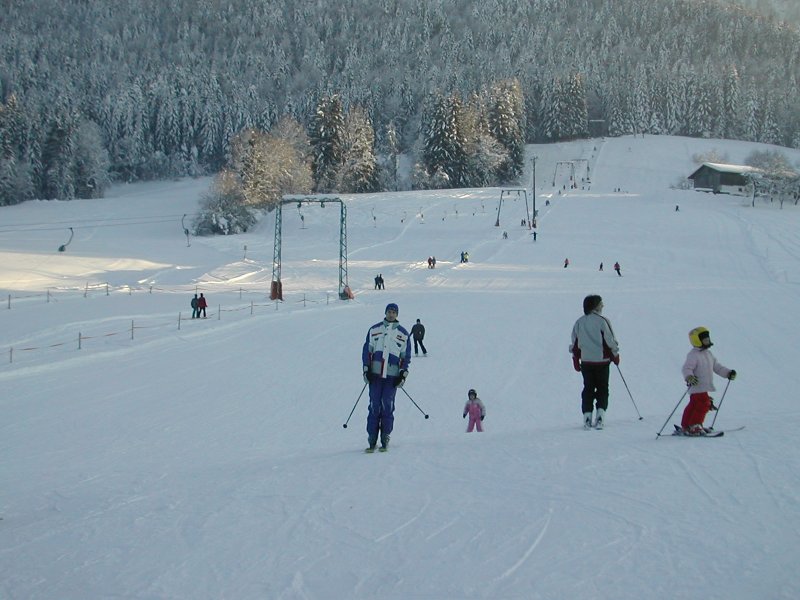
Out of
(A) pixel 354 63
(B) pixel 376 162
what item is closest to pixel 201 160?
(B) pixel 376 162

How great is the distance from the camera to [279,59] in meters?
157

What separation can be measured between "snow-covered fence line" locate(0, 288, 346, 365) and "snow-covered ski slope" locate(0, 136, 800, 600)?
247 mm

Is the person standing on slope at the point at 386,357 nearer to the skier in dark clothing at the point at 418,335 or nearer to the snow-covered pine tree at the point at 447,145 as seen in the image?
the skier in dark clothing at the point at 418,335

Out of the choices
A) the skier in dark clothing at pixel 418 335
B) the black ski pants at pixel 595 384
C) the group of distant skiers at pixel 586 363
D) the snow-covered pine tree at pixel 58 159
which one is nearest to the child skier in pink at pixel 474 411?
the black ski pants at pixel 595 384

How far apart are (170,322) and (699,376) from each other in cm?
2148

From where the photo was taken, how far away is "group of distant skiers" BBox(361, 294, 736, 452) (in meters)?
7.75

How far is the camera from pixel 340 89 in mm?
131000

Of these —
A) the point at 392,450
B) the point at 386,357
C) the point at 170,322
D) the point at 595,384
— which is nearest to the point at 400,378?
the point at 386,357

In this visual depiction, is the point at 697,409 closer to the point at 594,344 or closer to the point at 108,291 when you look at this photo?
the point at 594,344

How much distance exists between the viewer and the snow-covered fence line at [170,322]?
20.2 meters

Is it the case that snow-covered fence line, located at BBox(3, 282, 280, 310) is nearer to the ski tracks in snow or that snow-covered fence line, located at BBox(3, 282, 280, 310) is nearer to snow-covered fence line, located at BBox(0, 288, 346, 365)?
snow-covered fence line, located at BBox(0, 288, 346, 365)

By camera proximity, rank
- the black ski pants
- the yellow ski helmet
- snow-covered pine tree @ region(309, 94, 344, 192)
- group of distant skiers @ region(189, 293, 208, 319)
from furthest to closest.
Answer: snow-covered pine tree @ region(309, 94, 344, 192), group of distant skiers @ region(189, 293, 208, 319), the black ski pants, the yellow ski helmet

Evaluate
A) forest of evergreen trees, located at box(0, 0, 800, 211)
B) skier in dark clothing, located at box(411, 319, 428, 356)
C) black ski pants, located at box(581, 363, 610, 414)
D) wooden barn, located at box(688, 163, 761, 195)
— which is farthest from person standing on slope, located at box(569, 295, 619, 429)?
wooden barn, located at box(688, 163, 761, 195)

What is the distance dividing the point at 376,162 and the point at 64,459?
80586 millimetres
